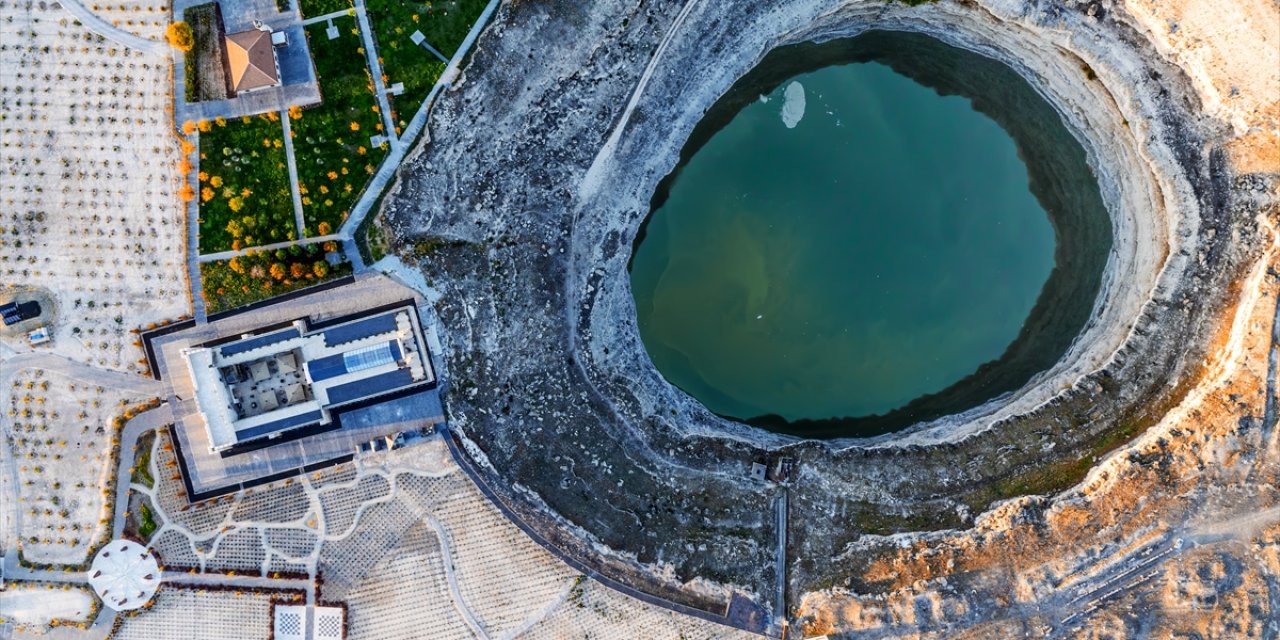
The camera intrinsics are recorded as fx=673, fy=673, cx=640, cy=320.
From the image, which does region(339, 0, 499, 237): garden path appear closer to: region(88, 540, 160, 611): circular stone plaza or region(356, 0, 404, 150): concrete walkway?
region(356, 0, 404, 150): concrete walkway

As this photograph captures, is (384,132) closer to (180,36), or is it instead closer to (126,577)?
(180,36)

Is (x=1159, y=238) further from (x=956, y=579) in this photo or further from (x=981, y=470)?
(x=956, y=579)

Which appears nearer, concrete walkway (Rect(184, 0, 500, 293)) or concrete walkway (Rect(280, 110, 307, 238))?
concrete walkway (Rect(184, 0, 500, 293))

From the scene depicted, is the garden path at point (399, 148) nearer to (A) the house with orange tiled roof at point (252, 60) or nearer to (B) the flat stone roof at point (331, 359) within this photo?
(B) the flat stone roof at point (331, 359)

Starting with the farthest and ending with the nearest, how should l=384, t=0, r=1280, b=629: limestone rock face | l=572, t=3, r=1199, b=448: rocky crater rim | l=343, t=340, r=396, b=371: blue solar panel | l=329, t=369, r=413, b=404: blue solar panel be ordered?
l=572, t=3, r=1199, b=448: rocky crater rim → l=329, t=369, r=413, b=404: blue solar panel → l=343, t=340, r=396, b=371: blue solar panel → l=384, t=0, r=1280, b=629: limestone rock face

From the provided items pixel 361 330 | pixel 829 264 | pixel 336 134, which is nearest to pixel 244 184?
pixel 336 134

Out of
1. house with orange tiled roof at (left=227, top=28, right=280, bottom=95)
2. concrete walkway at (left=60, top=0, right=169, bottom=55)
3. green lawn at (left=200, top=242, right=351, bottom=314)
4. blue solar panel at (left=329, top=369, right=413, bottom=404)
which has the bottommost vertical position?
blue solar panel at (left=329, top=369, right=413, bottom=404)

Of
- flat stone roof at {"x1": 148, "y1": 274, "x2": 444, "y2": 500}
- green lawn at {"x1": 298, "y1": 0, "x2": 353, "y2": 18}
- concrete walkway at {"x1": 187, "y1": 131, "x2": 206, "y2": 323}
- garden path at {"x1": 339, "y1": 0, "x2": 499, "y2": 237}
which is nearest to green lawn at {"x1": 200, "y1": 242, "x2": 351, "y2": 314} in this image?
concrete walkway at {"x1": 187, "y1": 131, "x2": 206, "y2": 323}
